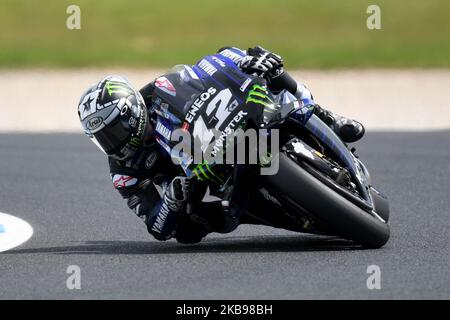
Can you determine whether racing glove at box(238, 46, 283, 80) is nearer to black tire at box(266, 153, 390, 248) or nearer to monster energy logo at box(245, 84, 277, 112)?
monster energy logo at box(245, 84, 277, 112)

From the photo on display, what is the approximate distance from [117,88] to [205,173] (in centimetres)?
81

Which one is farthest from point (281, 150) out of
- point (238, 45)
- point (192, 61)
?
point (238, 45)

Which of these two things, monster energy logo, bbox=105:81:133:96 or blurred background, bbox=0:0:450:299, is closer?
blurred background, bbox=0:0:450:299

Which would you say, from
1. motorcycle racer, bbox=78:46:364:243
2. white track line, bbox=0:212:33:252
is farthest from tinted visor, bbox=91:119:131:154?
white track line, bbox=0:212:33:252

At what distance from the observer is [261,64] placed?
311 inches

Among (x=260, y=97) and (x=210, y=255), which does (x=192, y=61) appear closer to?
(x=210, y=255)

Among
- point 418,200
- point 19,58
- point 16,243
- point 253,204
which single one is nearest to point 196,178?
point 253,204

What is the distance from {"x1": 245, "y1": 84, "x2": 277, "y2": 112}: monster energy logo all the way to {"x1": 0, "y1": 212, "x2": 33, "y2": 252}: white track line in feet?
7.33

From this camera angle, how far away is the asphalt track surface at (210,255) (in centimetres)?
683

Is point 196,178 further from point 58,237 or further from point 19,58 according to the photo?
point 19,58

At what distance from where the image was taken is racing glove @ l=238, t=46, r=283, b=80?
25.8 feet

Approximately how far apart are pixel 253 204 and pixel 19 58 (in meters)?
21.6

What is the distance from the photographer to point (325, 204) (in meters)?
7.52

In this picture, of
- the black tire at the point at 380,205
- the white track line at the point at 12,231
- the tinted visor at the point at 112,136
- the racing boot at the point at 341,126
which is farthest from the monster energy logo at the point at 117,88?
the black tire at the point at 380,205
